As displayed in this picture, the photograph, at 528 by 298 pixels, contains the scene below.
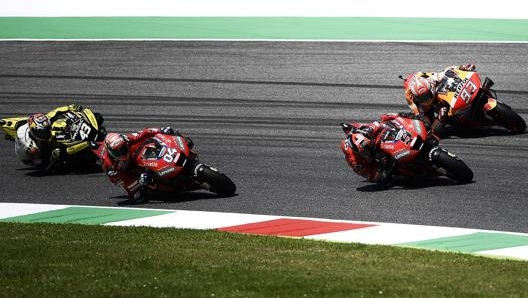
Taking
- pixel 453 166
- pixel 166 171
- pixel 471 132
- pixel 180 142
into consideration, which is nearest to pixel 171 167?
pixel 166 171

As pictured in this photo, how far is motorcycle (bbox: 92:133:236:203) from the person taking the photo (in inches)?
631

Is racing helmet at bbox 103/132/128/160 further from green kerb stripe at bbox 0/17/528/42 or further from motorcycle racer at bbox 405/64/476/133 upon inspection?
green kerb stripe at bbox 0/17/528/42

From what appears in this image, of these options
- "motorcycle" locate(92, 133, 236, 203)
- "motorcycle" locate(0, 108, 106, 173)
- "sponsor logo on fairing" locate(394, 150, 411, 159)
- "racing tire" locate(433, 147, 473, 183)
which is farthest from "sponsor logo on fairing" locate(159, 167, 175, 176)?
"racing tire" locate(433, 147, 473, 183)

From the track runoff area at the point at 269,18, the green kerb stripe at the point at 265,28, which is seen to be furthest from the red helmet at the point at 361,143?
the green kerb stripe at the point at 265,28

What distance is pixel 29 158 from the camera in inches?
717

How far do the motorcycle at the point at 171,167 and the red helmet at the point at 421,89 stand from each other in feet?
12.4

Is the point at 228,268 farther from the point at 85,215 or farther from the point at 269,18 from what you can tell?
the point at 269,18

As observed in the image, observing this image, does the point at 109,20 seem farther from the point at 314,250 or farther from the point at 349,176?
the point at 314,250

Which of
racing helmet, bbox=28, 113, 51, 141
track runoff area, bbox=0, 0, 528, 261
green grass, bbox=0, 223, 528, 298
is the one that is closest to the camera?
green grass, bbox=0, 223, 528, 298

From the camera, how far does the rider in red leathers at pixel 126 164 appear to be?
15.9m

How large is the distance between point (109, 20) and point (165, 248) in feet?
63.2

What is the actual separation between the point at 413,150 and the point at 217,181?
2.68 metres

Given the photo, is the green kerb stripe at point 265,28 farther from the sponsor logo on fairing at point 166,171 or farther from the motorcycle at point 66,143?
the sponsor logo on fairing at point 166,171

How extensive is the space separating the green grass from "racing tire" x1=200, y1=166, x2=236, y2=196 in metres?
2.22
